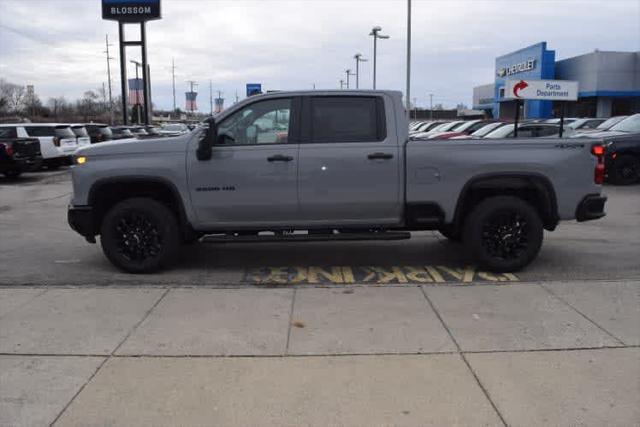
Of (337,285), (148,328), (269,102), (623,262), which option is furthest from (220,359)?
(623,262)

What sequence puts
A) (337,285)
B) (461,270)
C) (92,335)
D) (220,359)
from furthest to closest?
(461,270)
(337,285)
(92,335)
(220,359)

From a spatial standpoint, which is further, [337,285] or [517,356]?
[337,285]

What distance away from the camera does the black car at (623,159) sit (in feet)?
46.9

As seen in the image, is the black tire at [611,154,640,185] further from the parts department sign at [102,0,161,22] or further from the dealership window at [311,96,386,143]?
the parts department sign at [102,0,161,22]

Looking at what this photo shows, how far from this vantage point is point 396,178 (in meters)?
6.26

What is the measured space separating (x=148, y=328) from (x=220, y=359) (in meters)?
0.93

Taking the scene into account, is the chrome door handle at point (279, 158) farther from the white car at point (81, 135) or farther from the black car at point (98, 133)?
the black car at point (98, 133)

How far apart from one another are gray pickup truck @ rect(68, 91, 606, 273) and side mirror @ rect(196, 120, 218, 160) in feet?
0.03

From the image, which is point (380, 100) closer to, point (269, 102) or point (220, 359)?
point (269, 102)

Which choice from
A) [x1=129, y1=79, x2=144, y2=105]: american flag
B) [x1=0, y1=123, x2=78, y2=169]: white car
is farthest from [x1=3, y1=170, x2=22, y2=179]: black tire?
[x1=129, y1=79, x2=144, y2=105]: american flag

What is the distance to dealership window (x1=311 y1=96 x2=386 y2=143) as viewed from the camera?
20.8 feet

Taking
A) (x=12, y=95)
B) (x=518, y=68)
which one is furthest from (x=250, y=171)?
(x=12, y=95)

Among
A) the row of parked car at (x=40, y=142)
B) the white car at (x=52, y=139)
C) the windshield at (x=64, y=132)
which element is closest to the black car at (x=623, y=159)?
the row of parked car at (x=40, y=142)

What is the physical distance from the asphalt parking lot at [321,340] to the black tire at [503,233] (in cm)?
21
